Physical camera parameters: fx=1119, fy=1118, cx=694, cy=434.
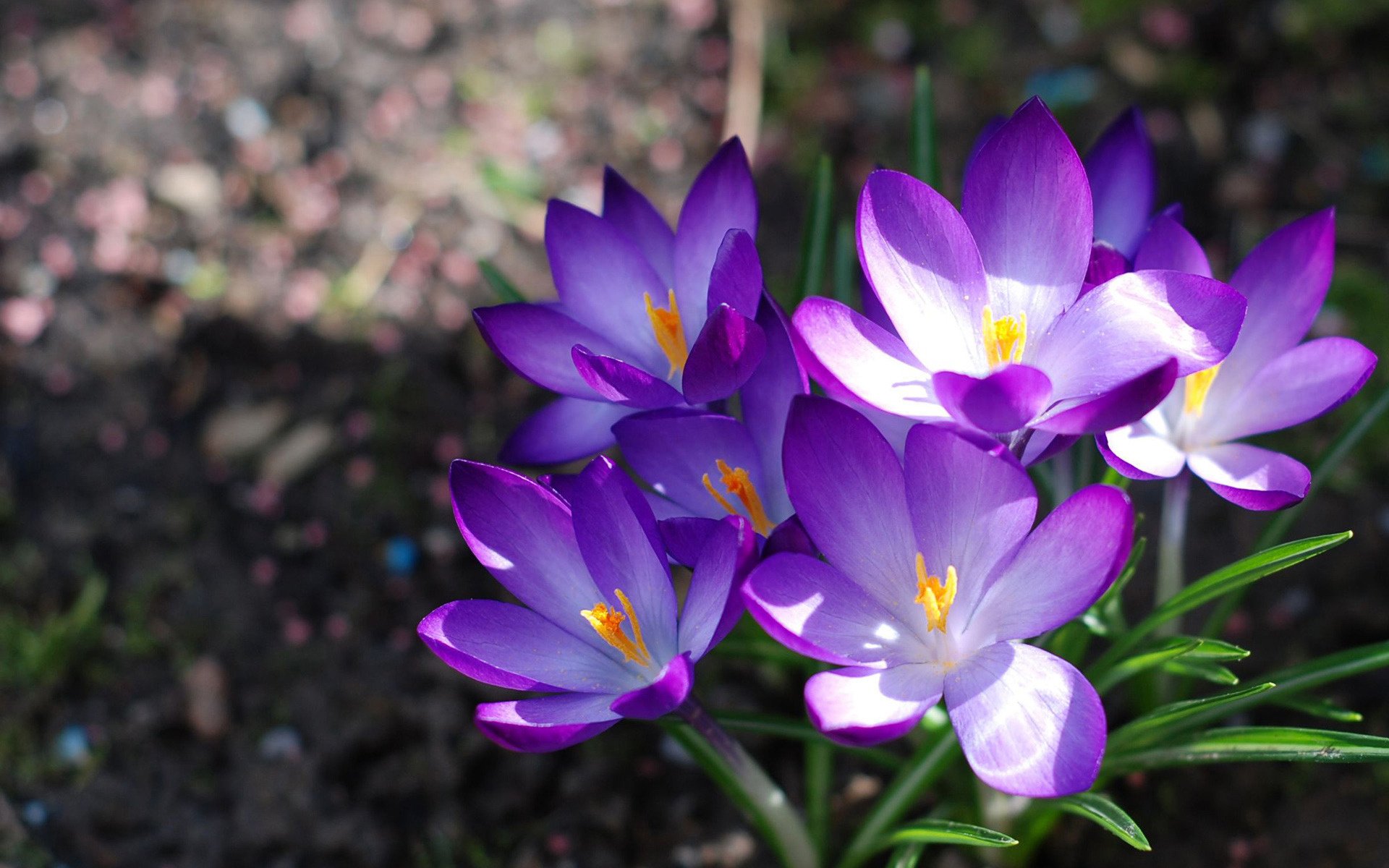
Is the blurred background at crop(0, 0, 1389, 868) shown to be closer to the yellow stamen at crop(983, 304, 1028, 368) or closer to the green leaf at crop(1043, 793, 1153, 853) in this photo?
the green leaf at crop(1043, 793, 1153, 853)

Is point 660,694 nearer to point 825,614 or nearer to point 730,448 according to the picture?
point 825,614

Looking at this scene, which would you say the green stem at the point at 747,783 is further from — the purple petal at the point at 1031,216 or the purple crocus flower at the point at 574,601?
the purple petal at the point at 1031,216

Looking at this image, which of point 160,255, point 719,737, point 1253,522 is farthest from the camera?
point 160,255

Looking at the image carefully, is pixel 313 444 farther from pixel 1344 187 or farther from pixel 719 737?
pixel 1344 187

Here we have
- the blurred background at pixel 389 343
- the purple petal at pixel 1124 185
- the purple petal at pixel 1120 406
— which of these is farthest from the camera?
the blurred background at pixel 389 343

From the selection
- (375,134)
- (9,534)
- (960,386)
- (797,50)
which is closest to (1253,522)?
(960,386)

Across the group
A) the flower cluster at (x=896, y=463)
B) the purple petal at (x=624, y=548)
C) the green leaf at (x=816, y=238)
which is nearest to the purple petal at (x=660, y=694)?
the flower cluster at (x=896, y=463)
